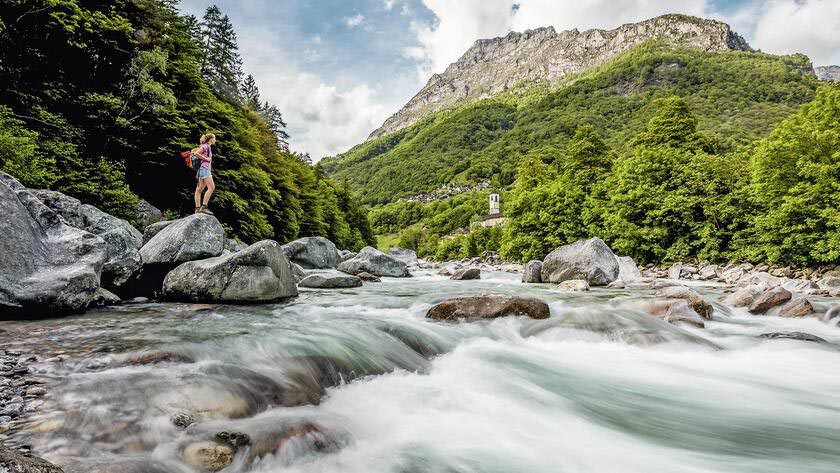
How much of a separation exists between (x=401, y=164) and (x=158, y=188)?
6837 inches

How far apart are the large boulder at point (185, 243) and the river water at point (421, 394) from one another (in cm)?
243

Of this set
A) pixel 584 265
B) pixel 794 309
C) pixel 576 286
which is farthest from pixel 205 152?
pixel 794 309

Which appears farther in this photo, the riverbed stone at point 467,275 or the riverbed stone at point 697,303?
the riverbed stone at point 467,275

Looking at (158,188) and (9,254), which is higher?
(158,188)

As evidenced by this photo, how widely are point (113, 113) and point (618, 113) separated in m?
158

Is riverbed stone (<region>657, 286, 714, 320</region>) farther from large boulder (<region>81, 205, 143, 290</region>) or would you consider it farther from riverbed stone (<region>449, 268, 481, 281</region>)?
riverbed stone (<region>449, 268, 481, 281</region>)

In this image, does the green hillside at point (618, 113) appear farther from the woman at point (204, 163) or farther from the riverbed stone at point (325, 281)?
the woman at point (204, 163)

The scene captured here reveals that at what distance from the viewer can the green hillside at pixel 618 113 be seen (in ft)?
353

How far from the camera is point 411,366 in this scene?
6.30m

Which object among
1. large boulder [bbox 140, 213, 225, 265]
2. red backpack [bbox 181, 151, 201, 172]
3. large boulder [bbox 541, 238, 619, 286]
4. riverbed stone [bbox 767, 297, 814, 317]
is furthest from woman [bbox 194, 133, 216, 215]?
riverbed stone [bbox 767, 297, 814, 317]

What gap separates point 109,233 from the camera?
8.73 meters

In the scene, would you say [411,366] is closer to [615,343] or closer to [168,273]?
[615,343]

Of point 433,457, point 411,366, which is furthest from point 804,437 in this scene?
point 411,366

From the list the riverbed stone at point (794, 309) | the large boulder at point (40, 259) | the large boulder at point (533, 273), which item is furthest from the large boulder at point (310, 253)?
the riverbed stone at point (794, 309)
